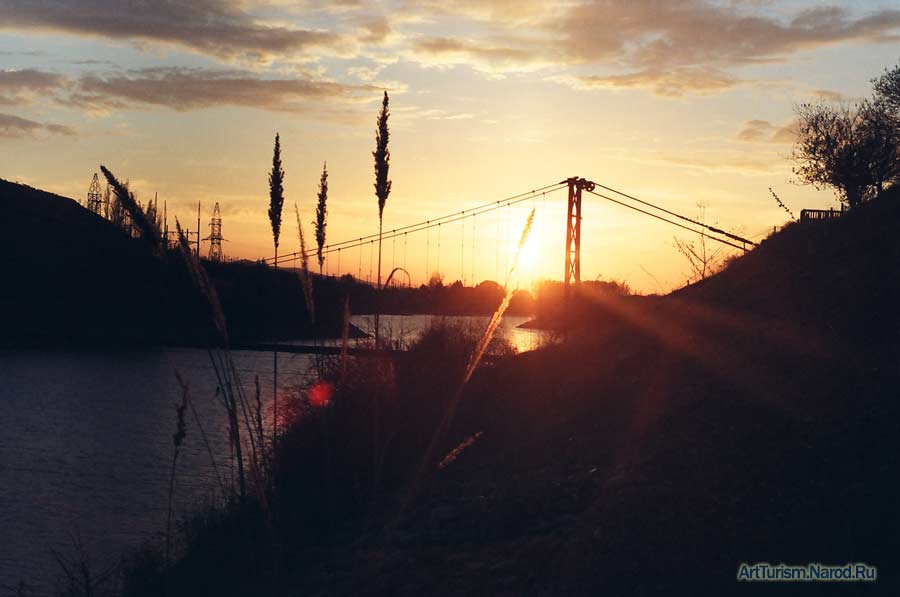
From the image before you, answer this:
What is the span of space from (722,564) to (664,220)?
125 ft

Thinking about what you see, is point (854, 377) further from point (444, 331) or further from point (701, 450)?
point (444, 331)

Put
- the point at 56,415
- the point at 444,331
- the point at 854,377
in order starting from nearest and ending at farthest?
the point at 854,377
the point at 444,331
the point at 56,415

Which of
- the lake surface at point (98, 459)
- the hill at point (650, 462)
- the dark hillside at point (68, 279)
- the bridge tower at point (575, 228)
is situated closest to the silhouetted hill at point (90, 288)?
the dark hillside at point (68, 279)

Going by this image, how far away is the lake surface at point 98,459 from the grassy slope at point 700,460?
9.58ft

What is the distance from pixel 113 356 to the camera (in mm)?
74375

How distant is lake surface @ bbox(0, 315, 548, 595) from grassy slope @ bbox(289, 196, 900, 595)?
292cm

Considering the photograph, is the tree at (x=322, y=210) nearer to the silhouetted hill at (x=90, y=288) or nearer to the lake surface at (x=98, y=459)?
the lake surface at (x=98, y=459)

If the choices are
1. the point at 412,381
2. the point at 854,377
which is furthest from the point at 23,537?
the point at 854,377

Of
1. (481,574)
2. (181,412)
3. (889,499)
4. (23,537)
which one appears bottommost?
(23,537)

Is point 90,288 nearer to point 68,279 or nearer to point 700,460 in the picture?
point 68,279

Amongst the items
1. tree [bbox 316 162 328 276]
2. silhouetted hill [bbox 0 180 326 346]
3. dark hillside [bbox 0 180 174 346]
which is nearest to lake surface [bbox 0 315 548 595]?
tree [bbox 316 162 328 276]

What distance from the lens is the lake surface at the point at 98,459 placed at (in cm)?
1814

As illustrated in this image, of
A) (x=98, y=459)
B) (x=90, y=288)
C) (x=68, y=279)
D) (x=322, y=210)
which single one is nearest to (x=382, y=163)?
(x=322, y=210)

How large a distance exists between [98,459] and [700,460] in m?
26.0
